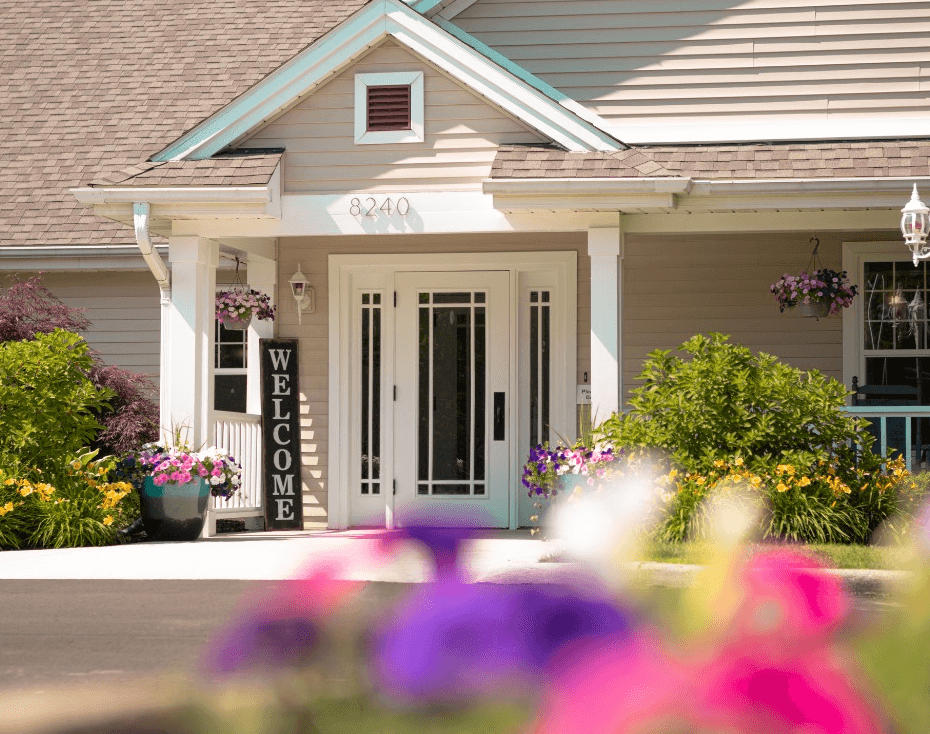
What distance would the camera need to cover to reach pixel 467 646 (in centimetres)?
89

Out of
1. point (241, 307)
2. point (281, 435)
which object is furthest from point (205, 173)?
point (281, 435)

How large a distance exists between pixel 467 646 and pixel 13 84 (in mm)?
15104

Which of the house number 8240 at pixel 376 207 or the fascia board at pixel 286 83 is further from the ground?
the fascia board at pixel 286 83

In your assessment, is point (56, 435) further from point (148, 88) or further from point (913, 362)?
point (913, 362)

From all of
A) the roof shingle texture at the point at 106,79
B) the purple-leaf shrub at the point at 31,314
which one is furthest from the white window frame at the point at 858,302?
the purple-leaf shrub at the point at 31,314

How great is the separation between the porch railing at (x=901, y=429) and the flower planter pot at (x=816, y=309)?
804 mm

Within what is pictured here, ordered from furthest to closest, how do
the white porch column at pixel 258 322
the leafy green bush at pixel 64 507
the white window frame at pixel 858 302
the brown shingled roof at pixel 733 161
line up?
the white porch column at pixel 258 322 → the white window frame at pixel 858 302 → the brown shingled roof at pixel 733 161 → the leafy green bush at pixel 64 507

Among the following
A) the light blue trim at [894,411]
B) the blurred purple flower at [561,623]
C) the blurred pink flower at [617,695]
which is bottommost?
the light blue trim at [894,411]

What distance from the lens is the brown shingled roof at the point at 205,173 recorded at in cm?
987

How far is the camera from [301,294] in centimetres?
1181

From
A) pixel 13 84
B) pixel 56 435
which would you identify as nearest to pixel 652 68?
pixel 56 435

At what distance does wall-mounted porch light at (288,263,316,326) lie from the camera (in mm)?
11773

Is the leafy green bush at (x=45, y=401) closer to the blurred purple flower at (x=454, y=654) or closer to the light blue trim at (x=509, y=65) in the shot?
the light blue trim at (x=509, y=65)

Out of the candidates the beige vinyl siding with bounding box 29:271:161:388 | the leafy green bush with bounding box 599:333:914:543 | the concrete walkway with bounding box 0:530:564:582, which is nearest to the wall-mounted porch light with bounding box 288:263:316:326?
the beige vinyl siding with bounding box 29:271:161:388
